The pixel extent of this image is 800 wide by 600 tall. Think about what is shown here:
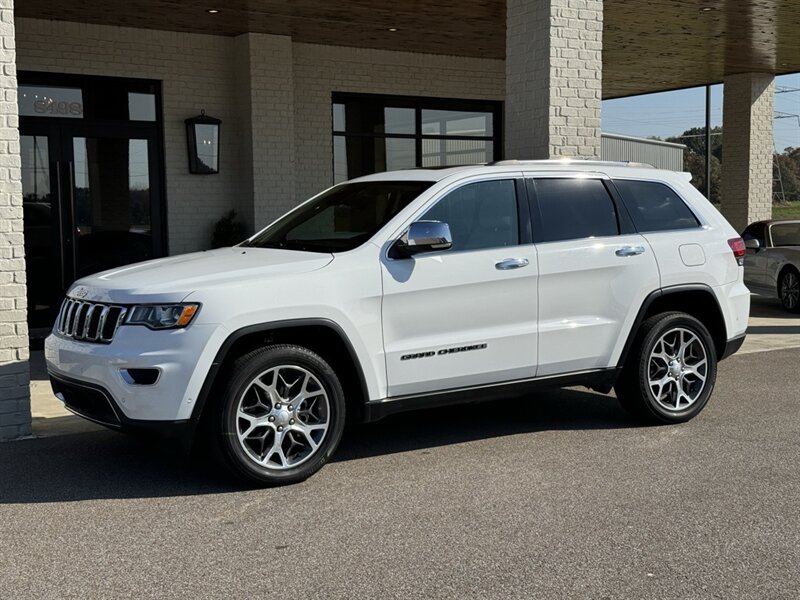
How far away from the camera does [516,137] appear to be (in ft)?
33.9

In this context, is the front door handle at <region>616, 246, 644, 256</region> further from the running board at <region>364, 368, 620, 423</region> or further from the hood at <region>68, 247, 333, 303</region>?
the hood at <region>68, 247, 333, 303</region>

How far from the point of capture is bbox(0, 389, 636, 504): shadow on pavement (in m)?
5.90

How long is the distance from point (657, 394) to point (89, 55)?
9.51 meters

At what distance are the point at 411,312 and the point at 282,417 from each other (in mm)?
1017

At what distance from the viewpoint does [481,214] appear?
6.71m

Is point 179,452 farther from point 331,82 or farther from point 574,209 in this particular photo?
point 331,82

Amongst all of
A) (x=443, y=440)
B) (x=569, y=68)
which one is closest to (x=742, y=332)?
(x=443, y=440)

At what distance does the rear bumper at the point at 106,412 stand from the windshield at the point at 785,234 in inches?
474

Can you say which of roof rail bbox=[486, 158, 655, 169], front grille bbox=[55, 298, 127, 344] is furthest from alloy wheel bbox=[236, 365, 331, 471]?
roof rail bbox=[486, 158, 655, 169]

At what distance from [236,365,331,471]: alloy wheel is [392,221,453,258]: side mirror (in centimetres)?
95

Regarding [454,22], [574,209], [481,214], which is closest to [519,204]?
[481,214]

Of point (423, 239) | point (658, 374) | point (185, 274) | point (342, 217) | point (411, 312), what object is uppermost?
point (342, 217)

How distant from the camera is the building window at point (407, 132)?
1622 cm

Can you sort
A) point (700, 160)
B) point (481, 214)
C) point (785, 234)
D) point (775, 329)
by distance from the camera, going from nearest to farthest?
point (481, 214) → point (775, 329) → point (785, 234) → point (700, 160)
